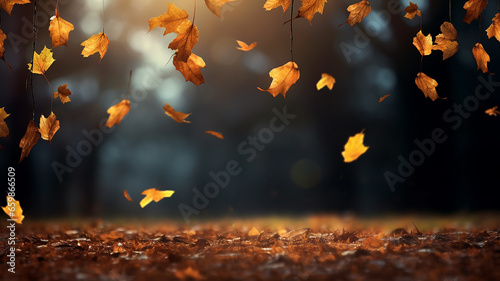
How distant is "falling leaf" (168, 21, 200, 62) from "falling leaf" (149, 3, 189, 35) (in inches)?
1.6

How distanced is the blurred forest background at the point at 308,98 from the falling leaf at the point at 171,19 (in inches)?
266

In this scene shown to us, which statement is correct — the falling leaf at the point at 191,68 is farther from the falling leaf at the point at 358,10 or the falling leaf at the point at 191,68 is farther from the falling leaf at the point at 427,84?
the falling leaf at the point at 427,84

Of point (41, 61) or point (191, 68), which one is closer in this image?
point (191, 68)

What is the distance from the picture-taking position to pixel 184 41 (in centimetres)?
179

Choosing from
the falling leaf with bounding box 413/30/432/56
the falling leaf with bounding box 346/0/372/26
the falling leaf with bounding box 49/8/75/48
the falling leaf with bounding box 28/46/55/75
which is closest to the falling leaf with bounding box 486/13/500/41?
the falling leaf with bounding box 413/30/432/56

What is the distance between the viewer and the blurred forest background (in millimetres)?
8570

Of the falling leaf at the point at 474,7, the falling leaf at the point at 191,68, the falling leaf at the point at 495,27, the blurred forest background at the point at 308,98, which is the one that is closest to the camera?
the falling leaf at the point at 191,68

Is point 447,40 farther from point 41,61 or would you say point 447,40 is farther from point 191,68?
point 41,61

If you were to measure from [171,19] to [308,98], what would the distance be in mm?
7997

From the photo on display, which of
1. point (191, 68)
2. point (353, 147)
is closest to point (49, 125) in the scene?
point (191, 68)

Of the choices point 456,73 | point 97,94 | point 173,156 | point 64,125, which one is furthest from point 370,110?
point 173,156

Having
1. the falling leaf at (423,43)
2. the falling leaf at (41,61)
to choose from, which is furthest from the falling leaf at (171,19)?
the falling leaf at (423,43)

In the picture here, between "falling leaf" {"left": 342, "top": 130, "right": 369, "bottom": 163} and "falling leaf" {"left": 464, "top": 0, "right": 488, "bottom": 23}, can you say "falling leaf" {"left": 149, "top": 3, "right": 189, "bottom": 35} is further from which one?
"falling leaf" {"left": 464, "top": 0, "right": 488, "bottom": 23}

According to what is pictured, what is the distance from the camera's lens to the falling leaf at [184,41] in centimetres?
178
